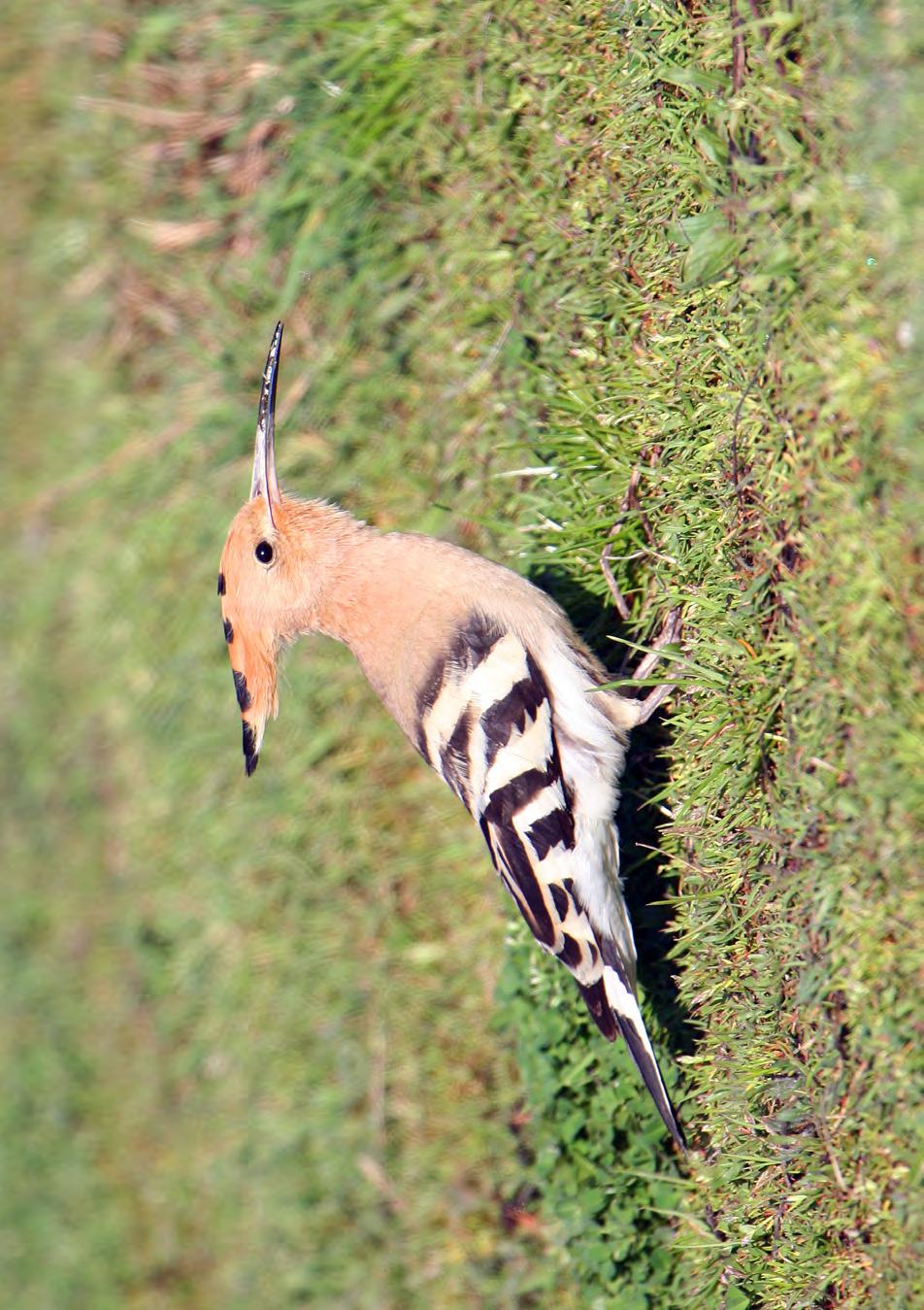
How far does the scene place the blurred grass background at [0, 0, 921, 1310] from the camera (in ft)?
7.63

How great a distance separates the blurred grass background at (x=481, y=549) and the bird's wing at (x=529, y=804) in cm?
15

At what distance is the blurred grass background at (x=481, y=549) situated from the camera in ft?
7.63

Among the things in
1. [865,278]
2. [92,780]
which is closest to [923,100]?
[865,278]

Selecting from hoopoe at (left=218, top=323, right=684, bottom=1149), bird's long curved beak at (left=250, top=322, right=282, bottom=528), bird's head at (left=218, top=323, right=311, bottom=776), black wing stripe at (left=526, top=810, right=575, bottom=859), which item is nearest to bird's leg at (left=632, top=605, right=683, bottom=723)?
hoopoe at (left=218, top=323, right=684, bottom=1149)

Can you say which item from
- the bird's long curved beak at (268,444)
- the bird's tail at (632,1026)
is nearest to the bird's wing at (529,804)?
the bird's tail at (632,1026)

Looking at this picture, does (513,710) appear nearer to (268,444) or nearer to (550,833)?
(550,833)

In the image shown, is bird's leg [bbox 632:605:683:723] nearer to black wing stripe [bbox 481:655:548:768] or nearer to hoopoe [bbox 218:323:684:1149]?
hoopoe [bbox 218:323:684:1149]

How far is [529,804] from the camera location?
8.63 ft

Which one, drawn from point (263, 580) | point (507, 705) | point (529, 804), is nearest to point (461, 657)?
point (507, 705)

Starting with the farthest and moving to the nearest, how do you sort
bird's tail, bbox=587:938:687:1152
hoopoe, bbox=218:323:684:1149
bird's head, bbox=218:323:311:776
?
bird's head, bbox=218:323:311:776, hoopoe, bbox=218:323:684:1149, bird's tail, bbox=587:938:687:1152

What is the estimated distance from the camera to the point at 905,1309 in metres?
2.18

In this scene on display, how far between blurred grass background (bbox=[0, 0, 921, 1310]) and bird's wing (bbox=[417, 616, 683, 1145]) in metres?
0.15

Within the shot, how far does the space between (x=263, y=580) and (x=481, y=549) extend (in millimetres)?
515

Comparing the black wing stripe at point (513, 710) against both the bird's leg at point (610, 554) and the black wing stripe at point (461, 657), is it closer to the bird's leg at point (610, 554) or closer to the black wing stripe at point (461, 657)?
the black wing stripe at point (461, 657)
